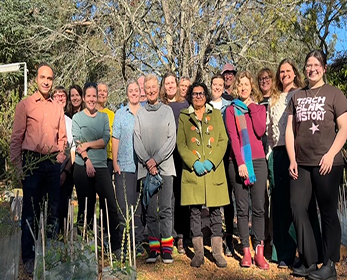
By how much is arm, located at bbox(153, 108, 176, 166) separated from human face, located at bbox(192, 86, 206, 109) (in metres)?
0.29

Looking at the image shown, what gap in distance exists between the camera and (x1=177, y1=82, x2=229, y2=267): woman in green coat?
13.6 ft

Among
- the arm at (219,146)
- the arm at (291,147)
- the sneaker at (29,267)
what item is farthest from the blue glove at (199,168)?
the sneaker at (29,267)

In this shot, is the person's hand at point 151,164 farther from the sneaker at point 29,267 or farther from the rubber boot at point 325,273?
the rubber boot at point 325,273

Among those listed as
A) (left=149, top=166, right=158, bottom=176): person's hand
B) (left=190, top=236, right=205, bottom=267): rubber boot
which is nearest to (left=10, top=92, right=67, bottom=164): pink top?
(left=149, top=166, right=158, bottom=176): person's hand

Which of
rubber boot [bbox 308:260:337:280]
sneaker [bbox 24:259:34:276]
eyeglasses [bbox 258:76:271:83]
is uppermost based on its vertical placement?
eyeglasses [bbox 258:76:271:83]

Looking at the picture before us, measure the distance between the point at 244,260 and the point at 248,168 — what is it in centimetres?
96

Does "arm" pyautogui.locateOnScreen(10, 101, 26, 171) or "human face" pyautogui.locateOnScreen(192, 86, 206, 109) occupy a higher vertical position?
"human face" pyautogui.locateOnScreen(192, 86, 206, 109)

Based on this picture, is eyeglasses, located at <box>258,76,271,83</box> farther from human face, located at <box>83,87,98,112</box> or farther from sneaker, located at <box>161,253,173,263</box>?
sneaker, located at <box>161,253,173,263</box>

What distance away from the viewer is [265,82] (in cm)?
469

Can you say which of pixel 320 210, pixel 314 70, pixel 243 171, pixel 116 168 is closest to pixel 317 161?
pixel 320 210

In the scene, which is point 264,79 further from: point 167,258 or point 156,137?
point 167,258

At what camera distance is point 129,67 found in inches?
377

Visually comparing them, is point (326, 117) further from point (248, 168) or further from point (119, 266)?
point (119, 266)

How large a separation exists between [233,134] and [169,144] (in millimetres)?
696
